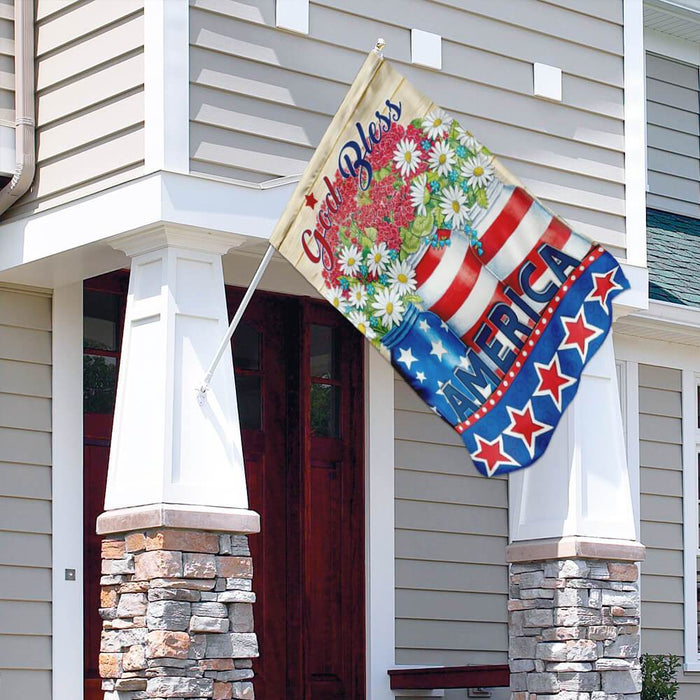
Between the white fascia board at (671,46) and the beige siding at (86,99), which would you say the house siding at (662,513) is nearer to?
the white fascia board at (671,46)

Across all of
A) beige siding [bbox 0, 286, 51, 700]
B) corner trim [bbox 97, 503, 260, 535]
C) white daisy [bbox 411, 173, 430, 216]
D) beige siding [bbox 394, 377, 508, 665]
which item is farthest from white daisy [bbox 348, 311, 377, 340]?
beige siding [bbox 394, 377, 508, 665]

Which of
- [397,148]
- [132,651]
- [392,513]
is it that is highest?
[397,148]

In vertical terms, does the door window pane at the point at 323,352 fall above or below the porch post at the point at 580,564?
above

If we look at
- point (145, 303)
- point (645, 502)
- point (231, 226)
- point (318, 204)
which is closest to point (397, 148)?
point (318, 204)

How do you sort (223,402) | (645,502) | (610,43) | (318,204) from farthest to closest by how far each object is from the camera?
(645,502) → (610,43) → (223,402) → (318,204)

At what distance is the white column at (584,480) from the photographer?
8.80 m

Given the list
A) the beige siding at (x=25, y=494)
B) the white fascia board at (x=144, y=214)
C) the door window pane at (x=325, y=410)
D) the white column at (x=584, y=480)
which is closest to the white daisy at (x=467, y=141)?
the white fascia board at (x=144, y=214)

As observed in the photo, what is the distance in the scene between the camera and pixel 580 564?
8680 mm

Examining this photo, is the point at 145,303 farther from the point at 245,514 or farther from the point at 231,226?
the point at 245,514

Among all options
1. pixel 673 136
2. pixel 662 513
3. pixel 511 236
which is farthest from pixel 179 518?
pixel 673 136

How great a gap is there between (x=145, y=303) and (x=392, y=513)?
9.67ft

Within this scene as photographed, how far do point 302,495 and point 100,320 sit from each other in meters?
1.84

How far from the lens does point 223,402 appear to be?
306 inches

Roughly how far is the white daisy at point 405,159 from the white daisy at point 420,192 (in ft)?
0.18
